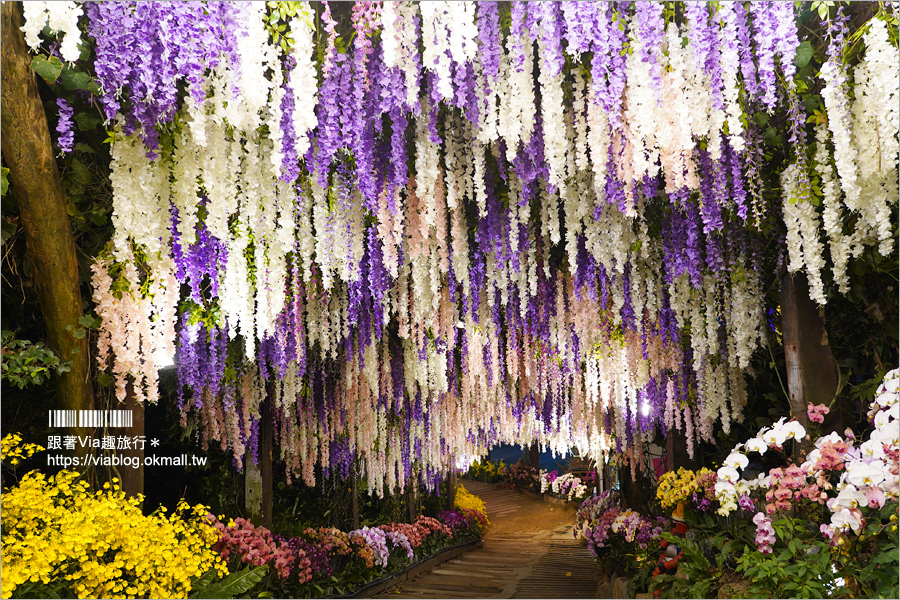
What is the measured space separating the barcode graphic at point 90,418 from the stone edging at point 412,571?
11.9 ft

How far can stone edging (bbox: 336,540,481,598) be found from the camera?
675cm

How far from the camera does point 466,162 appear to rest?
305cm

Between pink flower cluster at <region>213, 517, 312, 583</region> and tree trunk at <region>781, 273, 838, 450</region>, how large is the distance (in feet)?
13.7

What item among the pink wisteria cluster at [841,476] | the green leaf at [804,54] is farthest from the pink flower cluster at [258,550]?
the green leaf at [804,54]

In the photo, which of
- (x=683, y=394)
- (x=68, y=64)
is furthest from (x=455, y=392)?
(x=68, y=64)

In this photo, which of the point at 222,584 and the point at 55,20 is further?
the point at 222,584

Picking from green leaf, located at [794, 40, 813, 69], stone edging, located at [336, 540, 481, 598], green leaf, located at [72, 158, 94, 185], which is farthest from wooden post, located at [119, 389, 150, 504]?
green leaf, located at [794, 40, 813, 69]

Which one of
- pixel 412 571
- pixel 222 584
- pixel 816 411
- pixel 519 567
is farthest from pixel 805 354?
pixel 519 567

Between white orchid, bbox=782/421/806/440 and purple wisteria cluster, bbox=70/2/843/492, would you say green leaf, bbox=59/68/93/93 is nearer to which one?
purple wisteria cluster, bbox=70/2/843/492

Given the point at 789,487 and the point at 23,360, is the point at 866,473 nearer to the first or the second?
the point at 789,487

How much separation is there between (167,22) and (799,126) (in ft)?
9.77

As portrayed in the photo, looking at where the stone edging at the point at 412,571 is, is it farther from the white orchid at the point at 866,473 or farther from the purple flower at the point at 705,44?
the purple flower at the point at 705,44

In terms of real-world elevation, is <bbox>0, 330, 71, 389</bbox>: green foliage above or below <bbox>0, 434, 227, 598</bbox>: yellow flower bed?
above

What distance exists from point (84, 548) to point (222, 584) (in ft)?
4.26
